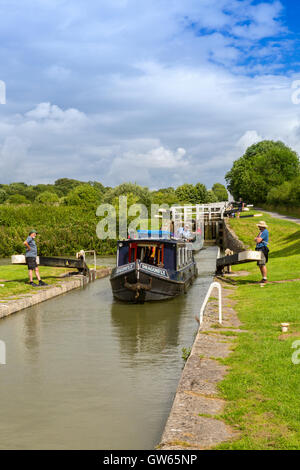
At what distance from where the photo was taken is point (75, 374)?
31.9ft

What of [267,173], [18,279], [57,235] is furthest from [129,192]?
[18,279]

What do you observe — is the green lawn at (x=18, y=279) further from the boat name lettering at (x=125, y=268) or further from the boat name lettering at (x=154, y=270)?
the boat name lettering at (x=154, y=270)

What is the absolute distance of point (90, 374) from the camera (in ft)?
31.9

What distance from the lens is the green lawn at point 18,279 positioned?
59.5ft

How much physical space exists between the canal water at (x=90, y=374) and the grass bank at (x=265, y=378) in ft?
4.06

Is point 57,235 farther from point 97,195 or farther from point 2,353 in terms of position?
point 97,195

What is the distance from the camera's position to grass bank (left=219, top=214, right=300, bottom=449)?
212 inches

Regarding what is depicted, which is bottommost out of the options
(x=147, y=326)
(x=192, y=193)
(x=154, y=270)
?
(x=147, y=326)

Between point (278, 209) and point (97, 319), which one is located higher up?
point (278, 209)

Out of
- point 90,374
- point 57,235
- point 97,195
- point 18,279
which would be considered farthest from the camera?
point 97,195

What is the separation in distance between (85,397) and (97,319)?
23.9ft

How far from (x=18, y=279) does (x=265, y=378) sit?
15.6 metres

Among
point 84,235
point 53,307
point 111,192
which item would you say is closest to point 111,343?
point 53,307
